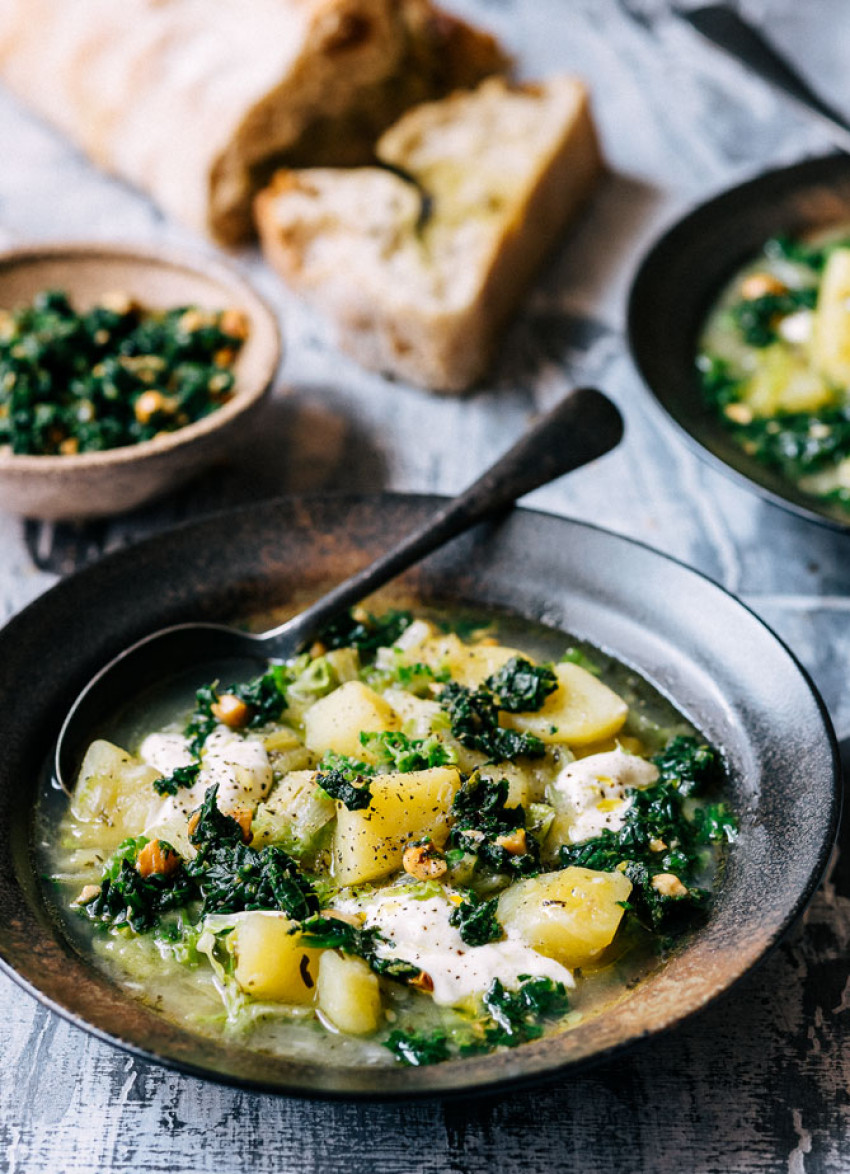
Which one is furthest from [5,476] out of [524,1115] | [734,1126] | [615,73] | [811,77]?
[811,77]

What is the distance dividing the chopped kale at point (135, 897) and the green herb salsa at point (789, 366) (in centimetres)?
198

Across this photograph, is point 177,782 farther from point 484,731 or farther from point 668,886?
point 668,886

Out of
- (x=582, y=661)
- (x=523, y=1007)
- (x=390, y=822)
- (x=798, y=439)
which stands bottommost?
(x=798, y=439)

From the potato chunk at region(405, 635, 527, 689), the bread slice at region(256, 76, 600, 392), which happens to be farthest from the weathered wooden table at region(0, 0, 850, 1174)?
the potato chunk at region(405, 635, 527, 689)

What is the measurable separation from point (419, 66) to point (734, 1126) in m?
4.06

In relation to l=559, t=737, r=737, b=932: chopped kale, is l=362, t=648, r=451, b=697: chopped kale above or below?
above

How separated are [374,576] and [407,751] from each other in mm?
544

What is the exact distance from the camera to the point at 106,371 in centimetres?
349

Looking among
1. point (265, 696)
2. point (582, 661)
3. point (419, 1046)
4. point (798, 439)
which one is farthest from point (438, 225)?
point (419, 1046)

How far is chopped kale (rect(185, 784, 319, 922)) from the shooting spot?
2146 millimetres

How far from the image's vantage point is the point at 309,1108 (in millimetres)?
2109

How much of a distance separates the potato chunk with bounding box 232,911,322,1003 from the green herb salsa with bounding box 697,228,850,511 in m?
1.92

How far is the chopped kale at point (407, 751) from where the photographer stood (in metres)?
2.38

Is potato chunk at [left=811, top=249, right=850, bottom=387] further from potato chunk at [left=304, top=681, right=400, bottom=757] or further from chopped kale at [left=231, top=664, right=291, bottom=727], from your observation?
chopped kale at [left=231, top=664, right=291, bottom=727]
